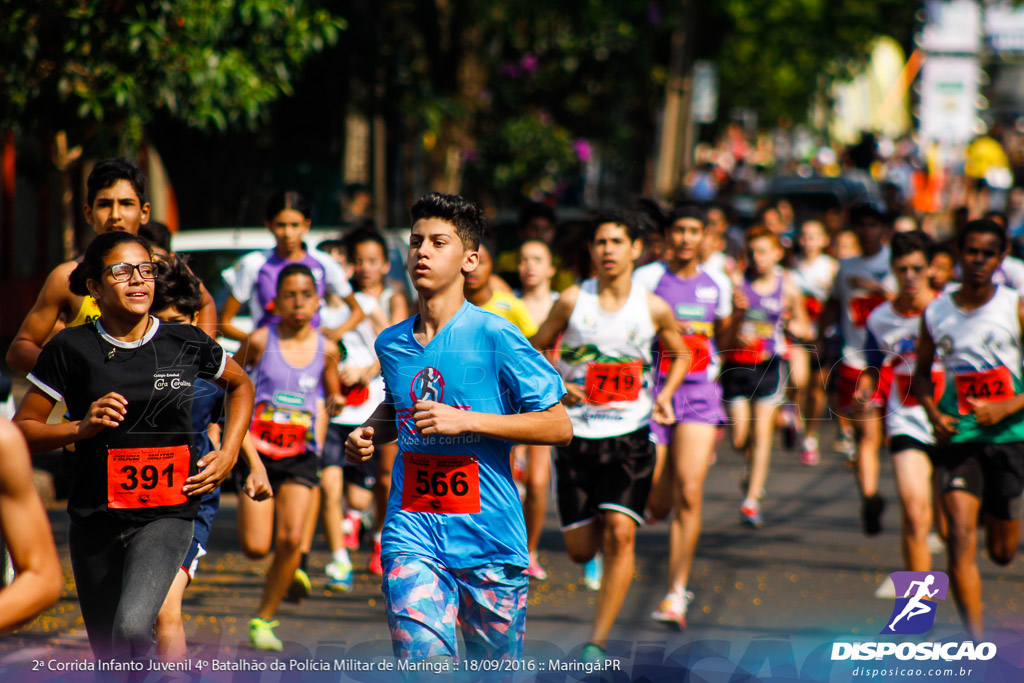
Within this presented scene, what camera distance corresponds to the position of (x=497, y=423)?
12.6 ft

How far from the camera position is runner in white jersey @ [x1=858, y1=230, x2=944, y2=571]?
6090 millimetres

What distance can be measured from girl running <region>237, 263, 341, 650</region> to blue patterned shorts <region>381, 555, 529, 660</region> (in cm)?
203

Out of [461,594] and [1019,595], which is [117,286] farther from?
[1019,595]

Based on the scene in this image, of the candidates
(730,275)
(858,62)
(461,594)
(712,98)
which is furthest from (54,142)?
(712,98)

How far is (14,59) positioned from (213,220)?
6946 mm

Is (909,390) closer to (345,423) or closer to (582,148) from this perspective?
(345,423)

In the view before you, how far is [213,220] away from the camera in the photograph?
1524cm

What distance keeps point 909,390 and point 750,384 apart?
330 centimetres

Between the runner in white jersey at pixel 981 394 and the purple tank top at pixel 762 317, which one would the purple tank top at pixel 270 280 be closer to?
the runner in white jersey at pixel 981 394

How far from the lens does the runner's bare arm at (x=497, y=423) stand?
3.66 metres

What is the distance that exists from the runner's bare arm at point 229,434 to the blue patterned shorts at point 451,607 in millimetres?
810

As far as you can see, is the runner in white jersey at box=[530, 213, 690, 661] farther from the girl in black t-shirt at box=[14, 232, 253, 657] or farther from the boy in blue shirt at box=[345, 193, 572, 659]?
the girl in black t-shirt at box=[14, 232, 253, 657]

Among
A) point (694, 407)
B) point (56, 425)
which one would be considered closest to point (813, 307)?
point (694, 407)

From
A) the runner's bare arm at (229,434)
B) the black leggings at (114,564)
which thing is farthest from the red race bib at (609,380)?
the black leggings at (114,564)
